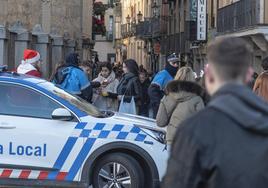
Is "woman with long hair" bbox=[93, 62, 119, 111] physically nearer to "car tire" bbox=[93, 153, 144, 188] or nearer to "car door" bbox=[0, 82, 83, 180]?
"car tire" bbox=[93, 153, 144, 188]

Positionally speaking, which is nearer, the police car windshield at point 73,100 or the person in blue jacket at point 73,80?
the police car windshield at point 73,100

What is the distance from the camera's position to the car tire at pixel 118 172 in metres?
8.59

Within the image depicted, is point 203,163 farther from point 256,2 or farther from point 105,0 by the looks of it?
point 105,0

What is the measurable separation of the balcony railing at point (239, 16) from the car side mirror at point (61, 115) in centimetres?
1749

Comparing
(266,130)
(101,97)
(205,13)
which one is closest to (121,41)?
(205,13)

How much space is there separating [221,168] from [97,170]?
5.72 metres

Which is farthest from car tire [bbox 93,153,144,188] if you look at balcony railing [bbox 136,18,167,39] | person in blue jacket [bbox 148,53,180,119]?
balcony railing [bbox 136,18,167,39]

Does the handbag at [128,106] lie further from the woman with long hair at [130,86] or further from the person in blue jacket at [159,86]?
the person in blue jacket at [159,86]

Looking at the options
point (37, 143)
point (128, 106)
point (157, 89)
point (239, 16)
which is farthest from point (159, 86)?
point (239, 16)

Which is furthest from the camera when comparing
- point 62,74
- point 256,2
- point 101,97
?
point 256,2

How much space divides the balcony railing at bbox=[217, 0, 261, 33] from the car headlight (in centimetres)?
1682

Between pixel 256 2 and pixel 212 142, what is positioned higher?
pixel 256 2

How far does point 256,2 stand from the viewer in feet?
83.1

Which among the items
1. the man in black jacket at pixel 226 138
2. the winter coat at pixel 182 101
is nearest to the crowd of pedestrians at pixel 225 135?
the man in black jacket at pixel 226 138
